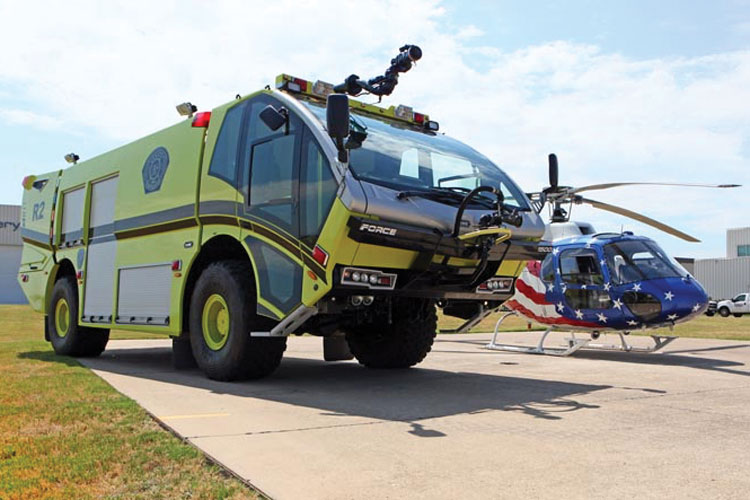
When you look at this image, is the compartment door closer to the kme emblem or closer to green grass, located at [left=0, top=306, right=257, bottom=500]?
the kme emblem

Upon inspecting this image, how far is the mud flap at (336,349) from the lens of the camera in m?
8.86

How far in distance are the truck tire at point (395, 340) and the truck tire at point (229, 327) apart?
4.54 feet

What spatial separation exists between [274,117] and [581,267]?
6604 mm

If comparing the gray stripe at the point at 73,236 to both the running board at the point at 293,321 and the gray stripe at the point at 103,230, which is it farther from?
the running board at the point at 293,321

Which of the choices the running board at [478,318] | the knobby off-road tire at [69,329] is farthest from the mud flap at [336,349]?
the knobby off-road tire at [69,329]

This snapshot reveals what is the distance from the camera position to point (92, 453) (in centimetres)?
372

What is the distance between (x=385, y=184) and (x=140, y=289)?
3902mm

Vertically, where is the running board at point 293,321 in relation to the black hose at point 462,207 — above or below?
below

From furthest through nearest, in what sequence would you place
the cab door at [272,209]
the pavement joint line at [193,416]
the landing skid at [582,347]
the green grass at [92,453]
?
1. the landing skid at [582,347]
2. the cab door at [272,209]
3. the pavement joint line at [193,416]
4. the green grass at [92,453]

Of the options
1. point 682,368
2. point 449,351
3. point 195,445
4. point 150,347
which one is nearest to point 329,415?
point 195,445

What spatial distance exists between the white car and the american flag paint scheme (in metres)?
32.8

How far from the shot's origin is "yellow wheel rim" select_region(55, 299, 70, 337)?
33.9ft

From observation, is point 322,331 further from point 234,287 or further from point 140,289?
point 140,289

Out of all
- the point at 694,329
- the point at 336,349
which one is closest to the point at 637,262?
the point at 336,349
